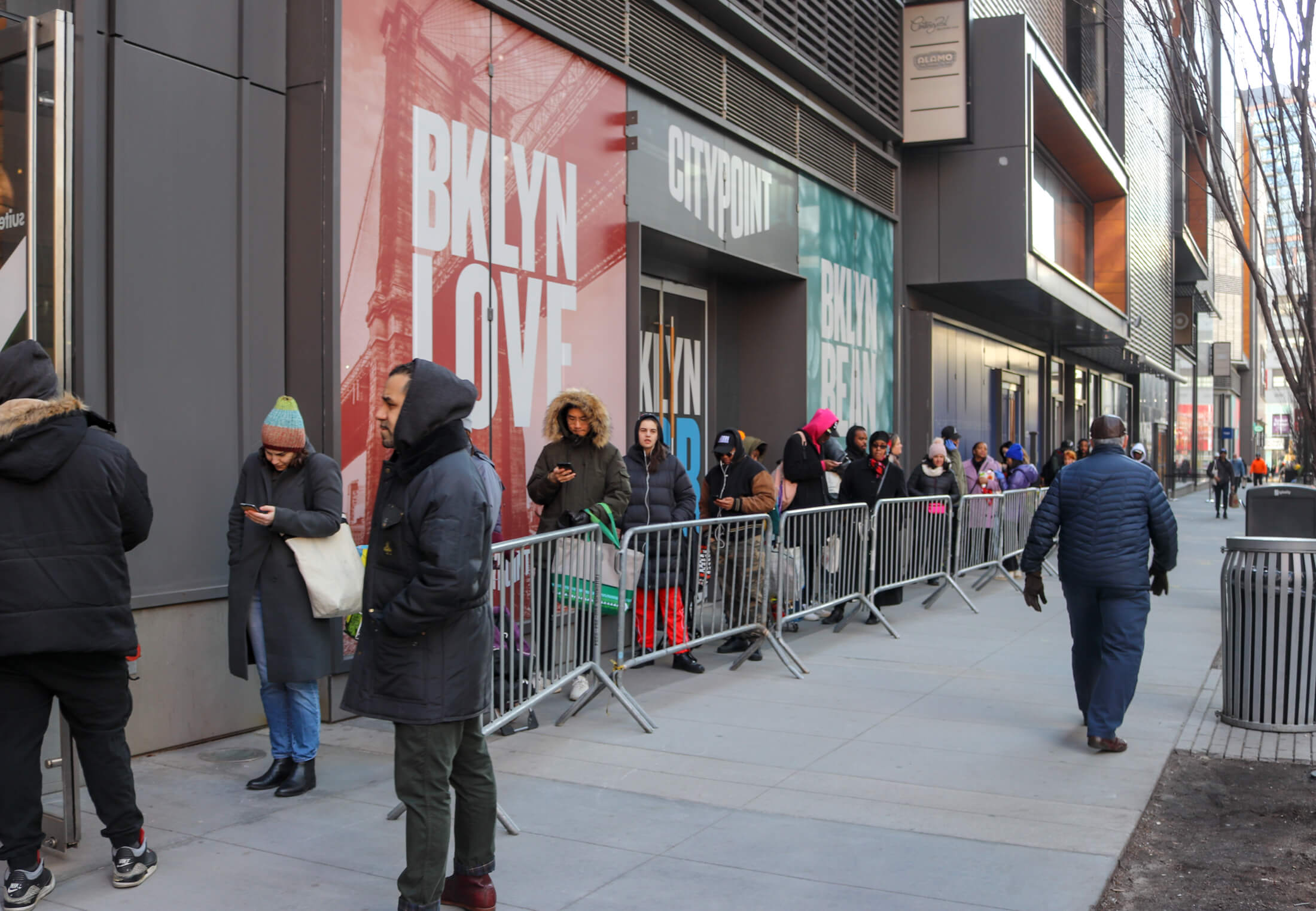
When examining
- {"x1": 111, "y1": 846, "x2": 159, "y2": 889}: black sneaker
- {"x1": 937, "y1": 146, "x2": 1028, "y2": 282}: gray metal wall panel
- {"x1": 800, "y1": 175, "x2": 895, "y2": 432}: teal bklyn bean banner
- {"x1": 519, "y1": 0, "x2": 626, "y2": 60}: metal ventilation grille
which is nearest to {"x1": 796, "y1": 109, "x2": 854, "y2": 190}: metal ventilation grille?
{"x1": 800, "y1": 175, "x2": 895, "y2": 432}: teal bklyn bean banner

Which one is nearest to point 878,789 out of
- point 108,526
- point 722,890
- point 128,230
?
point 722,890

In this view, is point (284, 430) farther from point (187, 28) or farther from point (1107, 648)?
point (1107, 648)

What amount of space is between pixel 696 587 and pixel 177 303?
3669 mm

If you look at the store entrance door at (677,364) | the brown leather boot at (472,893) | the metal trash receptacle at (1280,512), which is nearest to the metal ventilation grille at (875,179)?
the store entrance door at (677,364)

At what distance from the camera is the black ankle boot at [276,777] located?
5562 millimetres

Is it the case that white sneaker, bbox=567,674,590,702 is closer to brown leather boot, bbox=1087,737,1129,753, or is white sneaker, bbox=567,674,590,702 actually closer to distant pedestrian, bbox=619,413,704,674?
distant pedestrian, bbox=619,413,704,674

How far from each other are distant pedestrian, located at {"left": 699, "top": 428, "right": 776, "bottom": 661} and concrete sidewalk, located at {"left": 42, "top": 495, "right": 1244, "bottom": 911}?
53cm

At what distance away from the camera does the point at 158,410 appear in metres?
6.20

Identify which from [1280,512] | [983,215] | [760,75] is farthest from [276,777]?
[983,215]

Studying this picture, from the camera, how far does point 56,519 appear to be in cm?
417

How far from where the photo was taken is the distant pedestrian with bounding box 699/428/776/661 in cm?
843

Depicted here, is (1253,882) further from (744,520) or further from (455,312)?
(455,312)

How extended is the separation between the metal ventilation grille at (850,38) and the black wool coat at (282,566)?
7989mm

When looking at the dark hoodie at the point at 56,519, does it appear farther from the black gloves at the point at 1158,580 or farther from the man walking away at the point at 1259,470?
the man walking away at the point at 1259,470
